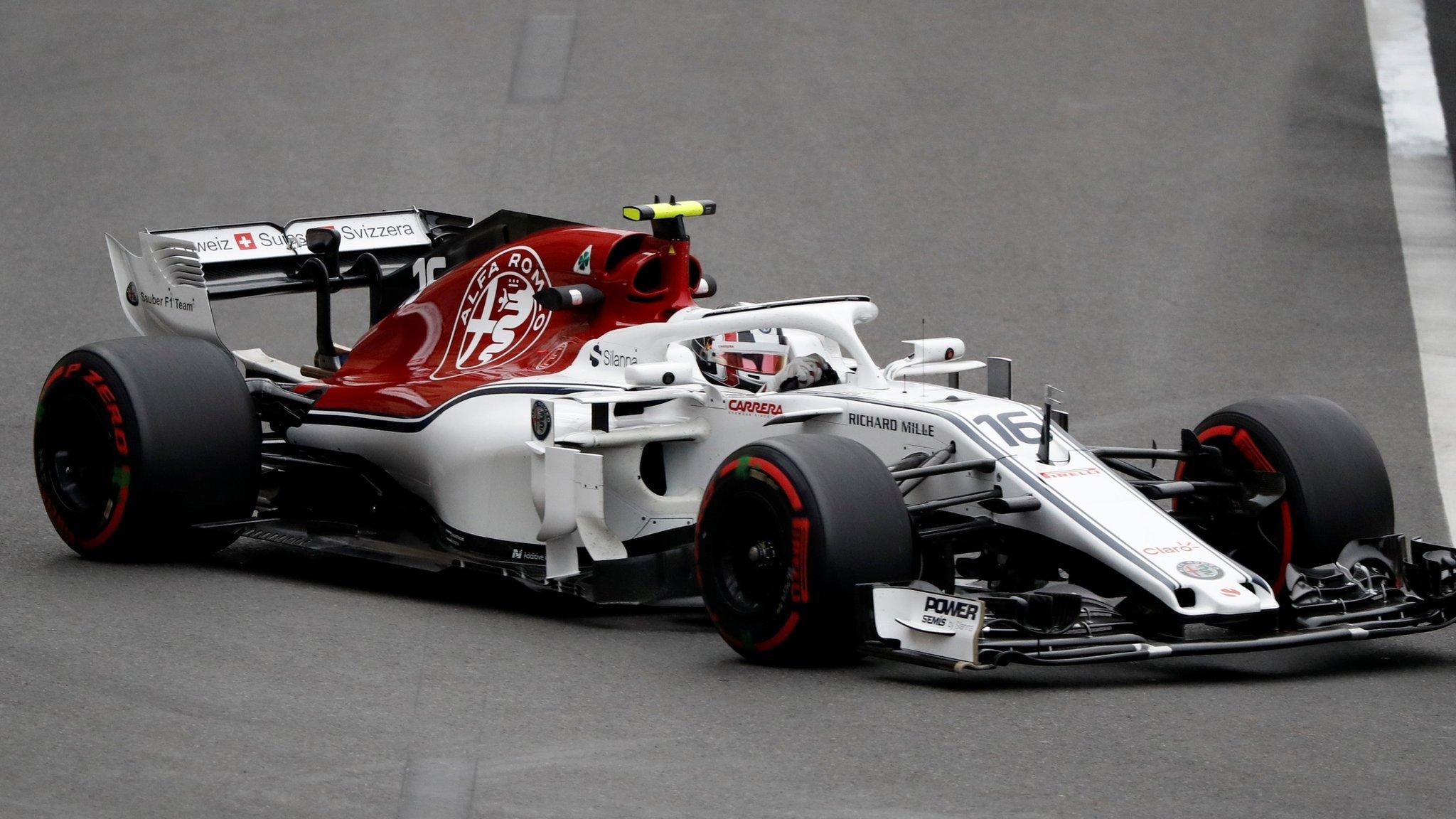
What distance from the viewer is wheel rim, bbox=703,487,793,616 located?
24.8 feet

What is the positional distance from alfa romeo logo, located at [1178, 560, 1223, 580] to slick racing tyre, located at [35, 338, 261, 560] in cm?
482

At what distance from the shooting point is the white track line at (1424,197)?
14.6 m

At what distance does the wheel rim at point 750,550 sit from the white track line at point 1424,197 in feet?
19.0

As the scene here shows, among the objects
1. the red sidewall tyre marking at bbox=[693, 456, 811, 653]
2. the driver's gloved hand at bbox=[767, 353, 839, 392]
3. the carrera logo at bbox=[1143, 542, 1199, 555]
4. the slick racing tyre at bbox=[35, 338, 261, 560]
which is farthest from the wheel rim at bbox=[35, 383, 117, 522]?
the carrera logo at bbox=[1143, 542, 1199, 555]

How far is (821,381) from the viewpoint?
29.6 ft

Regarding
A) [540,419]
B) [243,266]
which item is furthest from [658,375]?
[243,266]

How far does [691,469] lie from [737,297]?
8087 mm

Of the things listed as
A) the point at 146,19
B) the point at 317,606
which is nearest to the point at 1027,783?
the point at 317,606

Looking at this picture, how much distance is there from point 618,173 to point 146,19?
26.0ft

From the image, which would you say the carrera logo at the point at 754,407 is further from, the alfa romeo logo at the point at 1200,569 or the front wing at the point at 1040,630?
the alfa romeo logo at the point at 1200,569

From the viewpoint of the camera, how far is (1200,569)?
24.7 ft

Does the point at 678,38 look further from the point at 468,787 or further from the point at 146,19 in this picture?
the point at 468,787

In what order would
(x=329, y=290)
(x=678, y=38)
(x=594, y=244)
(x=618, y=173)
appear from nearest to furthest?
(x=594, y=244)
(x=329, y=290)
(x=618, y=173)
(x=678, y=38)

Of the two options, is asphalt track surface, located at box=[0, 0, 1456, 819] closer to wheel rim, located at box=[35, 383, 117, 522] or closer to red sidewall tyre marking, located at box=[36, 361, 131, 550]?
red sidewall tyre marking, located at box=[36, 361, 131, 550]
